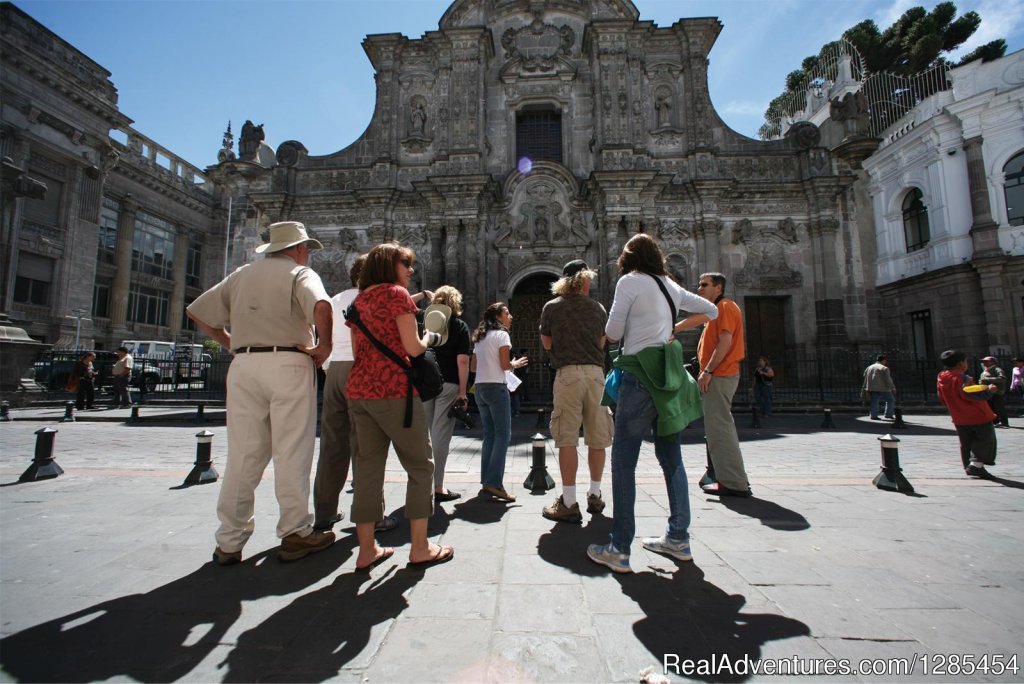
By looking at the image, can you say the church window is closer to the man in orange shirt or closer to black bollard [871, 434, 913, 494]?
the man in orange shirt

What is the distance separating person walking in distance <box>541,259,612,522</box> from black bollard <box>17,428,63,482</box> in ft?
16.9

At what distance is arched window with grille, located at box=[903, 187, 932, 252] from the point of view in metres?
20.2

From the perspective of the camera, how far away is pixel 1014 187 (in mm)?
17719

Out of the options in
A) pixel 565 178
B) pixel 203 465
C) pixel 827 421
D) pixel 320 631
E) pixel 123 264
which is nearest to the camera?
pixel 320 631

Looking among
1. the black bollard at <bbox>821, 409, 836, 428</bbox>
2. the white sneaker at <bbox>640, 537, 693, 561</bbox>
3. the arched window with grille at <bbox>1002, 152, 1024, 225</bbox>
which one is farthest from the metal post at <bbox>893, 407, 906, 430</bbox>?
the arched window with grille at <bbox>1002, 152, 1024, 225</bbox>

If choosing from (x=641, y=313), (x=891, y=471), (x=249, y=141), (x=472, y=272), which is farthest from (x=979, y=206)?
(x=249, y=141)

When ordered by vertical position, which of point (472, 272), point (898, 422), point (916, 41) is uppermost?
point (916, 41)

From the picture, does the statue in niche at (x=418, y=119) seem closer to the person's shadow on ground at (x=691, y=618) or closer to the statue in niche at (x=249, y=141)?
the statue in niche at (x=249, y=141)

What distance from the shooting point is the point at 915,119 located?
67.7 feet

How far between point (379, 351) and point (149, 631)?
1.58m

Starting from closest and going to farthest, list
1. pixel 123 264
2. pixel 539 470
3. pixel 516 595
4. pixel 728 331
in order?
pixel 516 595 < pixel 728 331 < pixel 539 470 < pixel 123 264

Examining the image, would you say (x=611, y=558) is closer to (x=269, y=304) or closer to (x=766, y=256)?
(x=269, y=304)

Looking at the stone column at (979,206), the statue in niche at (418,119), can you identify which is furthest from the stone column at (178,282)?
the stone column at (979,206)

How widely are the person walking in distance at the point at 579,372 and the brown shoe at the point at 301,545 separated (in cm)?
162
